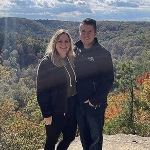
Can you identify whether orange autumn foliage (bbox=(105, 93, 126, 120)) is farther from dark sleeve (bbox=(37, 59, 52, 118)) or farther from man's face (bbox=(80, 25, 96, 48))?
dark sleeve (bbox=(37, 59, 52, 118))

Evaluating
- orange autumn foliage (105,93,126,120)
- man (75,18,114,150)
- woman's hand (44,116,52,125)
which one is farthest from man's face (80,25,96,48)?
orange autumn foliage (105,93,126,120)

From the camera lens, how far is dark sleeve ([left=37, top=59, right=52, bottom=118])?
3432 millimetres

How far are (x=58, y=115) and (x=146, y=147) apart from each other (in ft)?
10.9

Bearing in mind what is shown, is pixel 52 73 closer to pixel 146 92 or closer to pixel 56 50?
pixel 56 50

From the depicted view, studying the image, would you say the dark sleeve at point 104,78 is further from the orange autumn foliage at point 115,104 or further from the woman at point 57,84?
the orange autumn foliage at point 115,104

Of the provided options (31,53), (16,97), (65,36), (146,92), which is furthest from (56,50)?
(31,53)

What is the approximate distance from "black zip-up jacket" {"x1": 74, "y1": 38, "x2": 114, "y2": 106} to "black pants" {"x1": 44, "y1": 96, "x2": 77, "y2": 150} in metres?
0.17

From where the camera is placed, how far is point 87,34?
365cm

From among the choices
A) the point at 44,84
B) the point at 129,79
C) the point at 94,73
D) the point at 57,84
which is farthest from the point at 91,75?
the point at 129,79

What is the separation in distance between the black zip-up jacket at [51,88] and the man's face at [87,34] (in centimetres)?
46

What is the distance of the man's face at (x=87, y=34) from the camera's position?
11.9ft

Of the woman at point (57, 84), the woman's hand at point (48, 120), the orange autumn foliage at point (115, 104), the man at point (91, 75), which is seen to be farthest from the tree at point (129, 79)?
the woman's hand at point (48, 120)

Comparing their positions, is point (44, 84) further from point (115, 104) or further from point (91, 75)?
point (115, 104)

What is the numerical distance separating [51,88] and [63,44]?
519 millimetres
